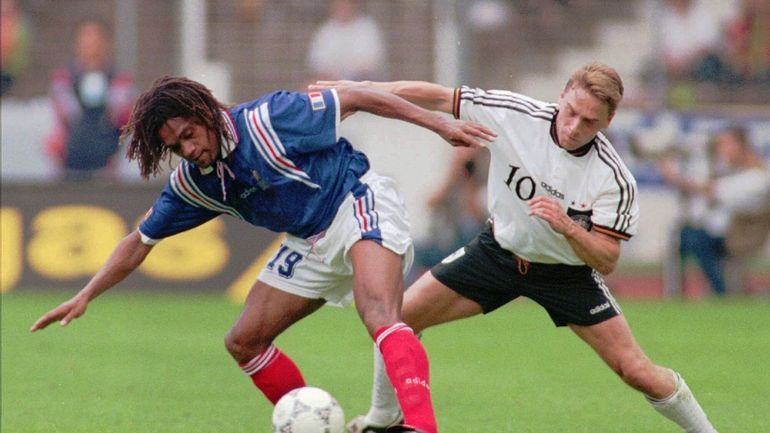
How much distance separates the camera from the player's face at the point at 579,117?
6.26 m

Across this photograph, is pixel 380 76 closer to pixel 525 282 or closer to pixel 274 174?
pixel 525 282

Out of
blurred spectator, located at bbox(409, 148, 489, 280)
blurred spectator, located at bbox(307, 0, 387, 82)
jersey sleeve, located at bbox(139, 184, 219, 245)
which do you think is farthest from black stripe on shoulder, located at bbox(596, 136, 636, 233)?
blurred spectator, located at bbox(307, 0, 387, 82)

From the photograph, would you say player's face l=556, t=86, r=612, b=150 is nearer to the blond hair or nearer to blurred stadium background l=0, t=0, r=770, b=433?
the blond hair

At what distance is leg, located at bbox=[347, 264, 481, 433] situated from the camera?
703cm

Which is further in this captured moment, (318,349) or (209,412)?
(318,349)

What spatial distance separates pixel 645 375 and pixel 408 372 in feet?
4.30

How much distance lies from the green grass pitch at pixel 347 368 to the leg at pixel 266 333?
591 mm

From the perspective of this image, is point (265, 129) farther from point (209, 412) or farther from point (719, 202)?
point (719, 202)

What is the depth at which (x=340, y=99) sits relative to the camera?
634 cm

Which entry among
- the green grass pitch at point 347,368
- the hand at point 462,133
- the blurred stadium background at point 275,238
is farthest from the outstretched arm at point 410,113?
the blurred stadium background at point 275,238

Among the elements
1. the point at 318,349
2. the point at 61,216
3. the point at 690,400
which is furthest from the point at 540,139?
the point at 61,216

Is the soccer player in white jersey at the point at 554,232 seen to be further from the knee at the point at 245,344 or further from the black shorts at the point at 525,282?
the knee at the point at 245,344

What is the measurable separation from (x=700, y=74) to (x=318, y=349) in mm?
7132

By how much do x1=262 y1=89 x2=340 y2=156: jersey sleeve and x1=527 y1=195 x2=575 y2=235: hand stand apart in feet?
3.22
